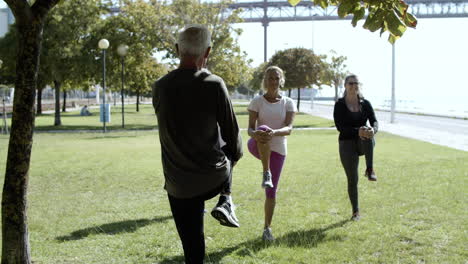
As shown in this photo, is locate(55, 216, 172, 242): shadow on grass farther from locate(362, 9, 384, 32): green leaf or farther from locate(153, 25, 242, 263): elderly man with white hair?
locate(362, 9, 384, 32): green leaf

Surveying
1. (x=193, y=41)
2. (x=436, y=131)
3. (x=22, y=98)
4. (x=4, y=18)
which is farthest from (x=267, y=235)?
(x=4, y=18)

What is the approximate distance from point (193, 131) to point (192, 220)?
549 mm

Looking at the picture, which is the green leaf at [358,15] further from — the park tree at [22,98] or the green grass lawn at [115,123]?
the green grass lawn at [115,123]

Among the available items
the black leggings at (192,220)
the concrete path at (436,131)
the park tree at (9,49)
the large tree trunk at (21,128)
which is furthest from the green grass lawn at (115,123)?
the black leggings at (192,220)

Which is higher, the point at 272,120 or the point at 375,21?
the point at 375,21

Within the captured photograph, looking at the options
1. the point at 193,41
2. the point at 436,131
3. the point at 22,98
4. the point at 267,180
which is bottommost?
the point at 436,131

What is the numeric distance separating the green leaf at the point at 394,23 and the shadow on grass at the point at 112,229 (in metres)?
3.66

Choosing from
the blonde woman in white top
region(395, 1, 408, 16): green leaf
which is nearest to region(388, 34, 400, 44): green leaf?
region(395, 1, 408, 16): green leaf

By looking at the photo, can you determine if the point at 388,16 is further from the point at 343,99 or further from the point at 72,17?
the point at 72,17

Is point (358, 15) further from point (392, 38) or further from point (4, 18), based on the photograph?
point (4, 18)

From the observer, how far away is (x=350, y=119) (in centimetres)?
619

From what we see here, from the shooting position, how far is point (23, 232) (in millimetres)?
4191

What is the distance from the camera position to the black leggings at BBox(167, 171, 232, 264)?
2.97 meters

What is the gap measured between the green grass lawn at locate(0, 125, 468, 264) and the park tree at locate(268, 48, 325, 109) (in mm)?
34839
